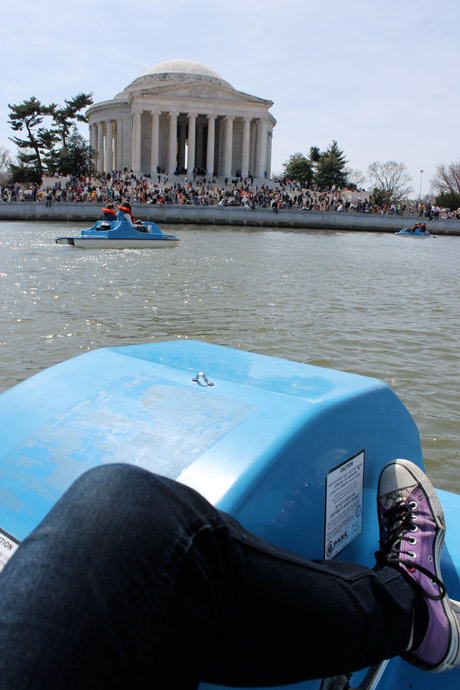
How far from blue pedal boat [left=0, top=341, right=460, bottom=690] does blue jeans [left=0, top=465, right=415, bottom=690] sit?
21 cm

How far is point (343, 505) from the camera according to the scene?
1738 mm

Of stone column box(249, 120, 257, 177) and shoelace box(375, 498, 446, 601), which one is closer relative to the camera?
shoelace box(375, 498, 446, 601)

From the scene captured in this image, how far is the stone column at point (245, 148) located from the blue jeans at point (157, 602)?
68976mm

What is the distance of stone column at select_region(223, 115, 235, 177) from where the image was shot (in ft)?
215

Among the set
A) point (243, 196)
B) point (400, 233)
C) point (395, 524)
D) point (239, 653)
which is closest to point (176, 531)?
point (239, 653)

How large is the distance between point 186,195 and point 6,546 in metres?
48.8

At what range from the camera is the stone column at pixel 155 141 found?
210 ft

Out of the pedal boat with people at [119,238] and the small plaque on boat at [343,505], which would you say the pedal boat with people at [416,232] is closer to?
the pedal boat with people at [119,238]

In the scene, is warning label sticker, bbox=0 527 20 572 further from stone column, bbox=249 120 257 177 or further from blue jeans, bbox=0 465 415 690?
stone column, bbox=249 120 257 177

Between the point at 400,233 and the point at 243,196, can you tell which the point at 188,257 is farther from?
the point at 243,196

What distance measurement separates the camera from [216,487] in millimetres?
1331

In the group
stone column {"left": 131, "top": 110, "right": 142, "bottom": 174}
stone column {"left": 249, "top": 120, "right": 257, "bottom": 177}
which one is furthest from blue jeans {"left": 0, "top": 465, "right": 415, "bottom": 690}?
stone column {"left": 249, "top": 120, "right": 257, "bottom": 177}

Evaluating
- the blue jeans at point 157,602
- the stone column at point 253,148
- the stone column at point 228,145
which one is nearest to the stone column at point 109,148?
the stone column at point 228,145

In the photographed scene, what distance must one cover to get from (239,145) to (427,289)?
194ft
